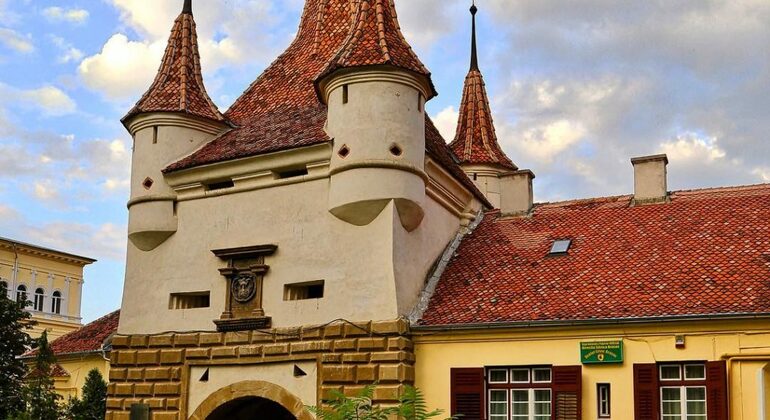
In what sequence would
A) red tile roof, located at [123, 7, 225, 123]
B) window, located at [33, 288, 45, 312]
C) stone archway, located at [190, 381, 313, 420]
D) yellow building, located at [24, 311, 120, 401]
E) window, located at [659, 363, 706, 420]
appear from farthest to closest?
window, located at [33, 288, 45, 312] < yellow building, located at [24, 311, 120, 401] < red tile roof, located at [123, 7, 225, 123] < stone archway, located at [190, 381, 313, 420] < window, located at [659, 363, 706, 420]

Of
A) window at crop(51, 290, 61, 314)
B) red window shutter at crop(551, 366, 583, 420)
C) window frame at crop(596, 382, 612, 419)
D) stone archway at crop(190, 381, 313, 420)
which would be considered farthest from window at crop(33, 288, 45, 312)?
window frame at crop(596, 382, 612, 419)

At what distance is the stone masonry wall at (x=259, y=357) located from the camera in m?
19.5

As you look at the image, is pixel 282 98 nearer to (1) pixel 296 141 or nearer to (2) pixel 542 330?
(1) pixel 296 141

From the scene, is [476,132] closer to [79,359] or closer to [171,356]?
[171,356]

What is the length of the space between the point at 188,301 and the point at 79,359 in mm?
11015

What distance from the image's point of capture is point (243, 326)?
2105 centimetres

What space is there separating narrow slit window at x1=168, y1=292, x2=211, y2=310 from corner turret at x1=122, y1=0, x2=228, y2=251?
1.49 metres

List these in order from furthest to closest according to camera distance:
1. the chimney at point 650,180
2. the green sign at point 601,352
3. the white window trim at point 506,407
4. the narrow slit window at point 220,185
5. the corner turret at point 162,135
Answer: the chimney at point 650,180
the corner turret at point 162,135
the narrow slit window at point 220,185
the white window trim at point 506,407
the green sign at point 601,352

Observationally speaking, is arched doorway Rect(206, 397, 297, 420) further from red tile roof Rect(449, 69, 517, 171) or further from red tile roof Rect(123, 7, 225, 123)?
red tile roof Rect(449, 69, 517, 171)

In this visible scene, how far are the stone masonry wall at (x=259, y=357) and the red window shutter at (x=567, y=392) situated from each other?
3.03 meters

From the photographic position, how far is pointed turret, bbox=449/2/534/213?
28.9 meters

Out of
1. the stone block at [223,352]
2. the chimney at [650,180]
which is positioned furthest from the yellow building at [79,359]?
the chimney at [650,180]

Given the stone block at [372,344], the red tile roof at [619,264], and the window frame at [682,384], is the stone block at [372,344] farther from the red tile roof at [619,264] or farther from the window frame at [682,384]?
the window frame at [682,384]

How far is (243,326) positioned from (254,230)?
2206 mm
